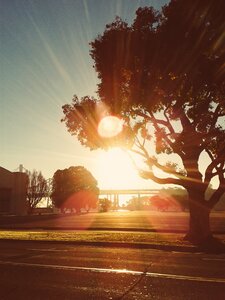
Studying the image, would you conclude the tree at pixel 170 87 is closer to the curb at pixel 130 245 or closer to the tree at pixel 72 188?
the curb at pixel 130 245

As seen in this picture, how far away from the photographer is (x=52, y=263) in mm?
11562

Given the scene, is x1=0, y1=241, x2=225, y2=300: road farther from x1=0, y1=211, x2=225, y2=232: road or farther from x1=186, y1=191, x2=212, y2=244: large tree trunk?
x1=0, y1=211, x2=225, y2=232: road

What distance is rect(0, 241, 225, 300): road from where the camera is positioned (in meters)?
7.39

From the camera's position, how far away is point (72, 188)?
76.8m

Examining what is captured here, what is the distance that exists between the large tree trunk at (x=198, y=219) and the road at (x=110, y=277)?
7038 millimetres

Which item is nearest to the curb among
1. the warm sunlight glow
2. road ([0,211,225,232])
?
the warm sunlight glow

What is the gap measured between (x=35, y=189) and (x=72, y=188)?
8.08m

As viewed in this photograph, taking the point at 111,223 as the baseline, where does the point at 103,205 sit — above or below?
above

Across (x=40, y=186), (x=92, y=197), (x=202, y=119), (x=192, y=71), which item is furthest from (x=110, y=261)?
(x=92, y=197)

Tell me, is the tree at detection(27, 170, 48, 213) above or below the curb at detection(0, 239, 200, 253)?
above

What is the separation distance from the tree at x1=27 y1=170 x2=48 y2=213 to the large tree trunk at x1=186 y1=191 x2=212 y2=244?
51123mm

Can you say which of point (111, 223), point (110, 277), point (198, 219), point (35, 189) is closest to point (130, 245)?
point (198, 219)

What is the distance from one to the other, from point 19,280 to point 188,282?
3.94 metres

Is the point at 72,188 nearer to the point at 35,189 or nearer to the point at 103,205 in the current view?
the point at 35,189
